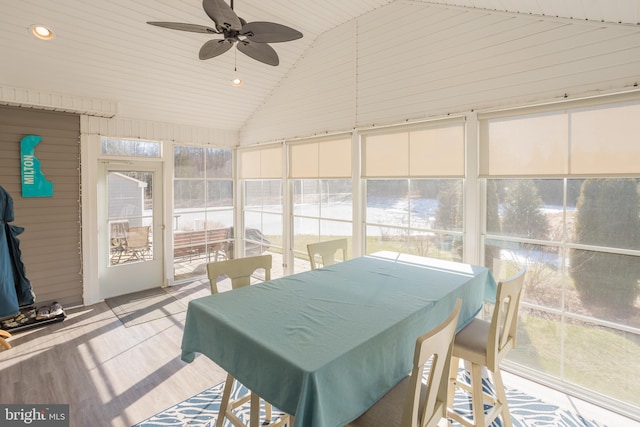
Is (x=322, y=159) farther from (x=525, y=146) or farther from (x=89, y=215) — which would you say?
(x=89, y=215)

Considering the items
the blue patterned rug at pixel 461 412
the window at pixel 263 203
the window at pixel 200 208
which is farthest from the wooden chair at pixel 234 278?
the window at pixel 200 208

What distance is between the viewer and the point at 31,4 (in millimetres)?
2895

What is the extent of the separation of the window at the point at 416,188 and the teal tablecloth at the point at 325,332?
3.50ft

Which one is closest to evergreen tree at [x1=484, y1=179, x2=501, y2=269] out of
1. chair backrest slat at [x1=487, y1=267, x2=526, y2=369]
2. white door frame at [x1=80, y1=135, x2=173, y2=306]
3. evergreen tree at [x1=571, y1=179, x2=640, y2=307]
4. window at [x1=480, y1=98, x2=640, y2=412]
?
window at [x1=480, y1=98, x2=640, y2=412]

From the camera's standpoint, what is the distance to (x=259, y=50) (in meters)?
2.65

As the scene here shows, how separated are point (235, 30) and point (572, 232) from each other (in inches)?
118

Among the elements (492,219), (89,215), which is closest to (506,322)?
(492,219)

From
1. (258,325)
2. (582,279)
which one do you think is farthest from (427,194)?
(258,325)

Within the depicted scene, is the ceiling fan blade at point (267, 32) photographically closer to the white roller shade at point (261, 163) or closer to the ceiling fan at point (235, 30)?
the ceiling fan at point (235, 30)

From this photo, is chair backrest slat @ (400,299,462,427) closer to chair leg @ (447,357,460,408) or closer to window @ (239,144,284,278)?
chair leg @ (447,357,460,408)

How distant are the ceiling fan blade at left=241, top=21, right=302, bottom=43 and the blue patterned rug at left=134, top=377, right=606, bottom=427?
8.97 feet

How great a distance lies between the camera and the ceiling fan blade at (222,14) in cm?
193

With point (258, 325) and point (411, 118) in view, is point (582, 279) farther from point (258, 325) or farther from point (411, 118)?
point (258, 325)

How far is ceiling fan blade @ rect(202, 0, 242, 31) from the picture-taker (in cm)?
193
